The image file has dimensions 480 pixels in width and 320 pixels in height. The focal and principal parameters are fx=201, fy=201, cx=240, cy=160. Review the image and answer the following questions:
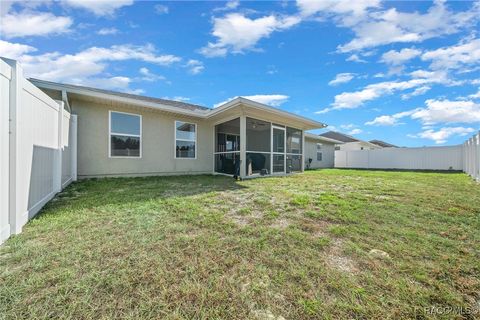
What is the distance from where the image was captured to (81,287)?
1.45m

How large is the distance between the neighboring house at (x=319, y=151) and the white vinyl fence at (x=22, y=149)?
14.8 meters

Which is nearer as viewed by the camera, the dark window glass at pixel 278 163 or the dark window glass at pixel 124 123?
the dark window glass at pixel 124 123

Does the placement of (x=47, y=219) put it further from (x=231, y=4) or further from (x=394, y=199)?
(x=231, y=4)

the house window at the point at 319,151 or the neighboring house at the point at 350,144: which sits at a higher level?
the neighboring house at the point at 350,144

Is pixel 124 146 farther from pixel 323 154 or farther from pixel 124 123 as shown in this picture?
pixel 323 154

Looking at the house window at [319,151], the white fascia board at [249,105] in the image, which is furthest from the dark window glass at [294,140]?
the house window at [319,151]

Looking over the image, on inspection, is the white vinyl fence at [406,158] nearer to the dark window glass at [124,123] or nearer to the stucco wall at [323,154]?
the stucco wall at [323,154]

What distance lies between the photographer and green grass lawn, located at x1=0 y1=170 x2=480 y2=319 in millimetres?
1287

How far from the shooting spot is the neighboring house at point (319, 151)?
53.9 ft

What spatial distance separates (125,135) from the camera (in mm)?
7352

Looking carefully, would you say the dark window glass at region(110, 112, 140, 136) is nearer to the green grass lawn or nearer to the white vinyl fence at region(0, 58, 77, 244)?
the white vinyl fence at region(0, 58, 77, 244)

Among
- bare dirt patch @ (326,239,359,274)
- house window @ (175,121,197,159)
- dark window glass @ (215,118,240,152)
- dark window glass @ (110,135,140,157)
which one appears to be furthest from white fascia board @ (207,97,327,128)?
bare dirt patch @ (326,239,359,274)

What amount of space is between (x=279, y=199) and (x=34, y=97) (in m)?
4.51

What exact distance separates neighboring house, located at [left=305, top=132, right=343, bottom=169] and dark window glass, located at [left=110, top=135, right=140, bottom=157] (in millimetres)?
12123
